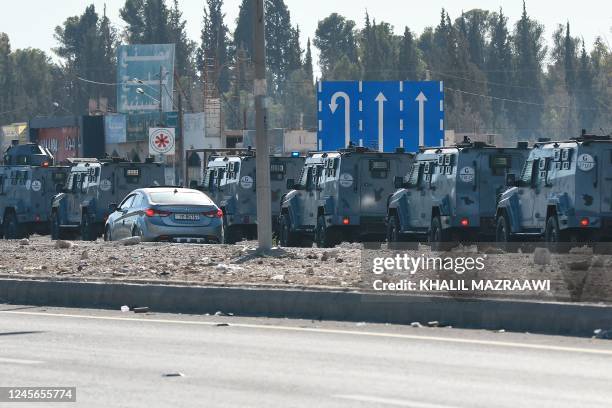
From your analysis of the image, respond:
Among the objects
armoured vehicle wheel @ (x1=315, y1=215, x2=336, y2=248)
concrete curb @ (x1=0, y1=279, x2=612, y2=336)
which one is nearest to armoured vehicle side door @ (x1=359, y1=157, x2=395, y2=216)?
armoured vehicle wheel @ (x1=315, y1=215, x2=336, y2=248)

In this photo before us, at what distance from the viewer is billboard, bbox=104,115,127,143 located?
9819 cm

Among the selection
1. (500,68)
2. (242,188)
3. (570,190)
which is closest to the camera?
(570,190)

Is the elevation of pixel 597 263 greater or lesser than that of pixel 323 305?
greater

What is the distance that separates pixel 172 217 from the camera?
3064 centimetres

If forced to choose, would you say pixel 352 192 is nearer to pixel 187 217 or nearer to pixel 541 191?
pixel 187 217

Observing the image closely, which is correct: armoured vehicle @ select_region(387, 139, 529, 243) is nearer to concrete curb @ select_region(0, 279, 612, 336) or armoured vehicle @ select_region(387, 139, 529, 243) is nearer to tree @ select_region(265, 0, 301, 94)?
concrete curb @ select_region(0, 279, 612, 336)

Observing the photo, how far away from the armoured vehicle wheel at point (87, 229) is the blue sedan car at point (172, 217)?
8.55 meters

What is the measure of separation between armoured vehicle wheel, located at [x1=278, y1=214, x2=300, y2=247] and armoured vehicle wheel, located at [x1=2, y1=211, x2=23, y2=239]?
11.7 meters

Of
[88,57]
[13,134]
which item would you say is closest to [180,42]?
[88,57]

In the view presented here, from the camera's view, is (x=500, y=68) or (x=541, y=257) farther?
(x=500, y=68)

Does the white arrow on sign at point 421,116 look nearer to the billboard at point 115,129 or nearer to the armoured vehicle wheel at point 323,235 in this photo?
the armoured vehicle wheel at point 323,235

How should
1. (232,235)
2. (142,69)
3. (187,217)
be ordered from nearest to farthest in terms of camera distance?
(187,217) → (232,235) → (142,69)

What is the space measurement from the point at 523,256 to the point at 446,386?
1229cm

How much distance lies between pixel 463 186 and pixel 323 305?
12550mm
